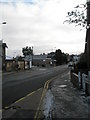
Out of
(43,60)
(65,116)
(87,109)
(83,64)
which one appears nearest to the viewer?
(65,116)

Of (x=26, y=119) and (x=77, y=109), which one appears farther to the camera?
(x=77, y=109)

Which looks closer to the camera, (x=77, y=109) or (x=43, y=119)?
(x=43, y=119)

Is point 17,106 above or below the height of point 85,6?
below

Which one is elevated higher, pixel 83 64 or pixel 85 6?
pixel 85 6

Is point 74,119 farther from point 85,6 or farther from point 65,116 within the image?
point 85,6

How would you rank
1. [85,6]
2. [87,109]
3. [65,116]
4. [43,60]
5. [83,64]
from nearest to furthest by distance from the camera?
[65,116]
[85,6]
[87,109]
[83,64]
[43,60]

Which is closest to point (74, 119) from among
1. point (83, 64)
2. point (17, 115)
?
point (17, 115)

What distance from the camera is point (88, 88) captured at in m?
15.6

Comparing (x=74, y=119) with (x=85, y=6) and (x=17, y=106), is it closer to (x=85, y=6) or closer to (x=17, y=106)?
(x=17, y=106)

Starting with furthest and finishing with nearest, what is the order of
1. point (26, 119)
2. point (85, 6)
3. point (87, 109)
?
1. point (87, 109)
2. point (85, 6)
3. point (26, 119)

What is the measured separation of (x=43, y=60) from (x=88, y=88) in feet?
450

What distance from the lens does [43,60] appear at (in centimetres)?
15275

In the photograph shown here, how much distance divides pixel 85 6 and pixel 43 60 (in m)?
142


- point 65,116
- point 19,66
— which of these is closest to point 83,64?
point 65,116
